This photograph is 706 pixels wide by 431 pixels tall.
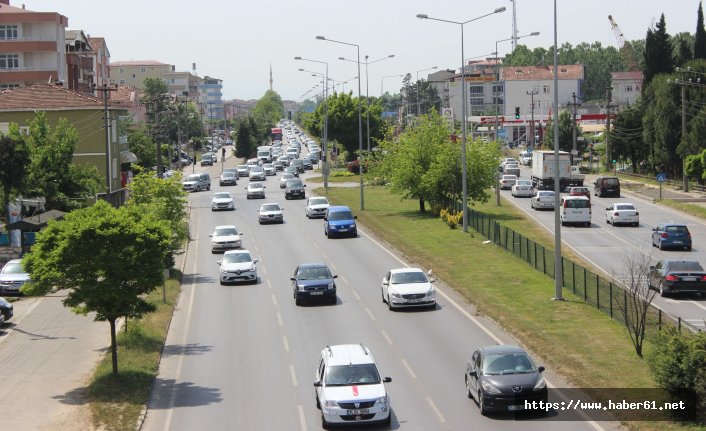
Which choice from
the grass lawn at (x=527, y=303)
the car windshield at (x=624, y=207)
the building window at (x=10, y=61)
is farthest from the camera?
the building window at (x=10, y=61)

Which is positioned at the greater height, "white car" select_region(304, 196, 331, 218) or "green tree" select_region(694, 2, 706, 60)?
"green tree" select_region(694, 2, 706, 60)

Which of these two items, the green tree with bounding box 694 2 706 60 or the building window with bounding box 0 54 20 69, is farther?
the green tree with bounding box 694 2 706 60

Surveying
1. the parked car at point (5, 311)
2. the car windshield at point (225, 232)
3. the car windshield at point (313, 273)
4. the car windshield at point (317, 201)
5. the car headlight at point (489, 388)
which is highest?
the car windshield at point (317, 201)

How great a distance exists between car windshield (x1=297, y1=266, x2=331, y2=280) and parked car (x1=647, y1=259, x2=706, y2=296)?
12.3 meters

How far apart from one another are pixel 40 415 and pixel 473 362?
10.2m

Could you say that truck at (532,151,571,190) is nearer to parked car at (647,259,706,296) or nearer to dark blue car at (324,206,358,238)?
dark blue car at (324,206,358,238)

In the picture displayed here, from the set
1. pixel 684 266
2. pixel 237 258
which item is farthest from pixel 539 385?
pixel 237 258

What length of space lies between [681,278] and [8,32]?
72.7 m

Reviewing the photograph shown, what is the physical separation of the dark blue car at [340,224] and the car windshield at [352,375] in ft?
117

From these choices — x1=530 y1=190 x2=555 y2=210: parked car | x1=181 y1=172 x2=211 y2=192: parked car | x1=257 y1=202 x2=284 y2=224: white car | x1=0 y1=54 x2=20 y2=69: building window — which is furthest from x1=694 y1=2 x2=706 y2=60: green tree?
x1=0 y1=54 x2=20 y2=69: building window

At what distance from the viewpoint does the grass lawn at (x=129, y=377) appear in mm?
23719

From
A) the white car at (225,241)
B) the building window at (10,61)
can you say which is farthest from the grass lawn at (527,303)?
the building window at (10,61)

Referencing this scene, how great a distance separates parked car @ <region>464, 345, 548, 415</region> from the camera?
2175 cm

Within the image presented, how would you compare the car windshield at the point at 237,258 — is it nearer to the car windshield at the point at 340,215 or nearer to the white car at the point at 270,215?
the car windshield at the point at 340,215
